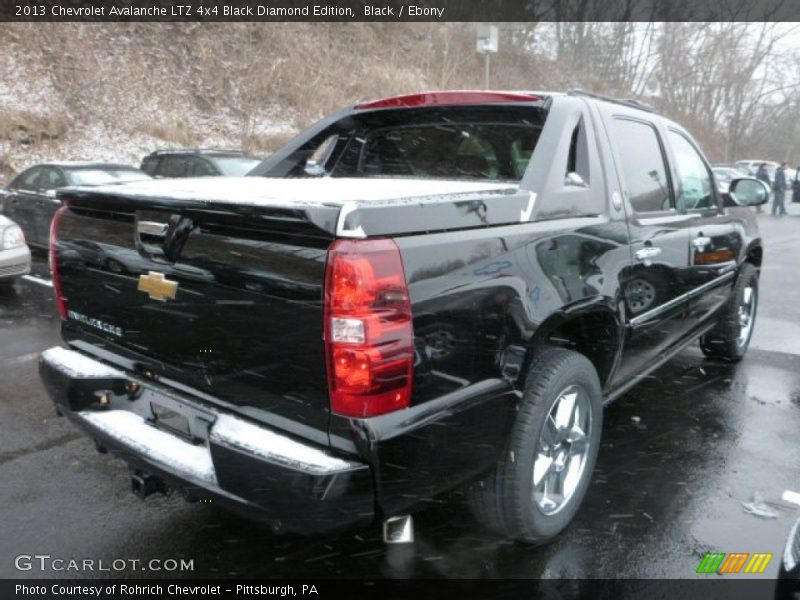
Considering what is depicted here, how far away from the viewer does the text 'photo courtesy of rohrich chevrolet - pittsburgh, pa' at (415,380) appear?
2090 mm

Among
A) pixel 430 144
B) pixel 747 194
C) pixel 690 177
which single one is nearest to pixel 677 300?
pixel 690 177

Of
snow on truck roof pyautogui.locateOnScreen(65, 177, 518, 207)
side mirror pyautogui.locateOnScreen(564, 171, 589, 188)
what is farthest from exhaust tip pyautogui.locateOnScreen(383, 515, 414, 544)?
side mirror pyautogui.locateOnScreen(564, 171, 589, 188)

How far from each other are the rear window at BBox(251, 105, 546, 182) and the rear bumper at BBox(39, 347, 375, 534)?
175 cm

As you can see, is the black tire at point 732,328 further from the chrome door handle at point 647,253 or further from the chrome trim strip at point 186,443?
the chrome trim strip at point 186,443

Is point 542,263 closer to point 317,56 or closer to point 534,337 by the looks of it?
point 534,337

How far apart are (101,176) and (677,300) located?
28.1 ft

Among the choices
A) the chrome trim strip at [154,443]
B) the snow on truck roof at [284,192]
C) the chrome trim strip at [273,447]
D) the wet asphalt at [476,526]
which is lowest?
the wet asphalt at [476,526]

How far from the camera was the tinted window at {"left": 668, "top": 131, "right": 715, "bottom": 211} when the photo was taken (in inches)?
162

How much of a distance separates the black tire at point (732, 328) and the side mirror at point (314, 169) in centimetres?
318

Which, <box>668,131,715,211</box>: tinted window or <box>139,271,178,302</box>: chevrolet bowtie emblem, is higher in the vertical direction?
<box>668,131,715,211</box>: tinted window

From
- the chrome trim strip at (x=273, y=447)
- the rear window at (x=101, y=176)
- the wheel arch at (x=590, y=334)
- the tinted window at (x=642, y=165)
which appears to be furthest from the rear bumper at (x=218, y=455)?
the rear window at (x=101, y=176)

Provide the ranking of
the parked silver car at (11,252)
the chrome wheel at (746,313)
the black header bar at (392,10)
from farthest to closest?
1. the black header bar at (392,10)
2. the parked silver car at (11,252)
3. the chrome wheel at (746,313)

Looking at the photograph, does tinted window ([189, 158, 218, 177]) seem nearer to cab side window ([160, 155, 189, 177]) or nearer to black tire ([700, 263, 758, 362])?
cab side window ([160, 155, 189, 177])

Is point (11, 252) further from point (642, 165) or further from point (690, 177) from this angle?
point (690, 177)
